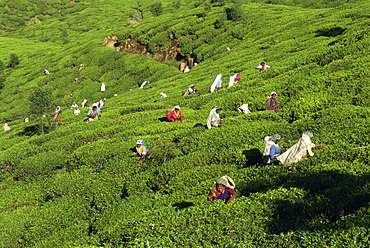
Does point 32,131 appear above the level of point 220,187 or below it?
below

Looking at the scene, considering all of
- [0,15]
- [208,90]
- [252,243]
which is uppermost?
[0,15]

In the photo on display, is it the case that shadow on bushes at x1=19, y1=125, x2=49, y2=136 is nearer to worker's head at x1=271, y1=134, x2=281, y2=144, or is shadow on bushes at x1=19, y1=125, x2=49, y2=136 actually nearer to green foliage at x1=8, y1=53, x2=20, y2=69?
worker's head at x1=271, y1=134, x2=281, y2=144

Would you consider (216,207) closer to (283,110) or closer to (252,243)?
(252,243)

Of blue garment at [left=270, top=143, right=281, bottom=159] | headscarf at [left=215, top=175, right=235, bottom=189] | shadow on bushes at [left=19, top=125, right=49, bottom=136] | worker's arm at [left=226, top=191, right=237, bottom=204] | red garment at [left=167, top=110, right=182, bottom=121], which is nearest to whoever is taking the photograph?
worker's arm at [left=226, top=191, right=237, bottom=204]

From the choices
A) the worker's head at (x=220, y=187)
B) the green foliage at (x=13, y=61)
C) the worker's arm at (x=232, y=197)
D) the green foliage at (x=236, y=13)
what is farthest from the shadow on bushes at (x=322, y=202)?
the green foliage at (x=13, y=61)

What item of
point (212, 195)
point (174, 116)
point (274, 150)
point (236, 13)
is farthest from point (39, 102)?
point (236, 13)

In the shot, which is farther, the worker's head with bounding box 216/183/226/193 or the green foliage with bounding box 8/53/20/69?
the green foliage with bounding box 8/53/20/69

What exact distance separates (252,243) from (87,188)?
9693mm

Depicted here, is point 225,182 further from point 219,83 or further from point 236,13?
point 236,13

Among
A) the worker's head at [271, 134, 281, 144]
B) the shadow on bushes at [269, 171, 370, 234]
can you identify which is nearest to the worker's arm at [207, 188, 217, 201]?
the shadow on bushes at [269, 171, 370, 234]

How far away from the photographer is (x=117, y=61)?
50938 millimetres

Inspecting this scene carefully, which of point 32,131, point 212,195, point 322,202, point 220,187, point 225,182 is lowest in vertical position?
point 32,131

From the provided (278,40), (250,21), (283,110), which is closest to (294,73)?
(283,110)

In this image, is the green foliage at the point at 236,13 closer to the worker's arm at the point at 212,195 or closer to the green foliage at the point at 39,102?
the green foliage at the point at 39,102
